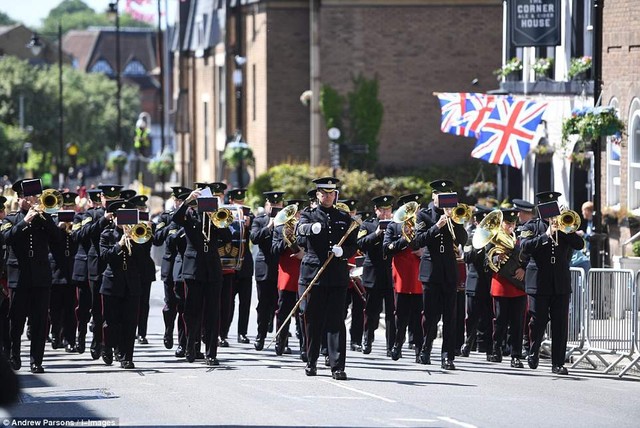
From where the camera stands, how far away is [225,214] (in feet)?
58.0

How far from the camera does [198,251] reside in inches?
696

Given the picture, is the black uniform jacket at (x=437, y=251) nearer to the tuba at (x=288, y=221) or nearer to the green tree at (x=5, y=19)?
the tuba at (x=288, y=221)

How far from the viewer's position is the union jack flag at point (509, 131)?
25.9 m

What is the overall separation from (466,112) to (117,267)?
11146 millimetres

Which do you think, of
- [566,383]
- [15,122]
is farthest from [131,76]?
[566,383]

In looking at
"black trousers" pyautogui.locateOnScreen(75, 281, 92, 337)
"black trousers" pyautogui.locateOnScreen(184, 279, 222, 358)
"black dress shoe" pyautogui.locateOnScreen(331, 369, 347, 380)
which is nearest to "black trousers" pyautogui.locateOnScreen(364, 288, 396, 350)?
"black trousers" pyautogui.locateOnScreen(184, 279, 222, 358)

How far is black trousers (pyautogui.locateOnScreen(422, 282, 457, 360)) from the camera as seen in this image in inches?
682

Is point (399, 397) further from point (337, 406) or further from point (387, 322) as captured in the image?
point (387, 322)

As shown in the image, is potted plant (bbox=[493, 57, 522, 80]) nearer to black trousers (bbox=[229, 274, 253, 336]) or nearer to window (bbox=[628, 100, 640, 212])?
window (bbox=[628, 100, 640, 212])

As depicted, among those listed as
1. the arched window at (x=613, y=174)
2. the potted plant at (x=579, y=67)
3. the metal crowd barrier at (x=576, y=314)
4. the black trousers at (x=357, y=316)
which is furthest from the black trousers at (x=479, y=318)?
the potted plant at (x=579, y=67)

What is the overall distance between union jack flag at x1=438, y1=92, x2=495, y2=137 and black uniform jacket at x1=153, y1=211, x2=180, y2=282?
8.53 m

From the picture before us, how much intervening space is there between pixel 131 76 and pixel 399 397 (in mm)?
125759

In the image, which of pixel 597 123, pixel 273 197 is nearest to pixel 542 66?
pixel 597 123

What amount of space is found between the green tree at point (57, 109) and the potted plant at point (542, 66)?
5091 centimetres
